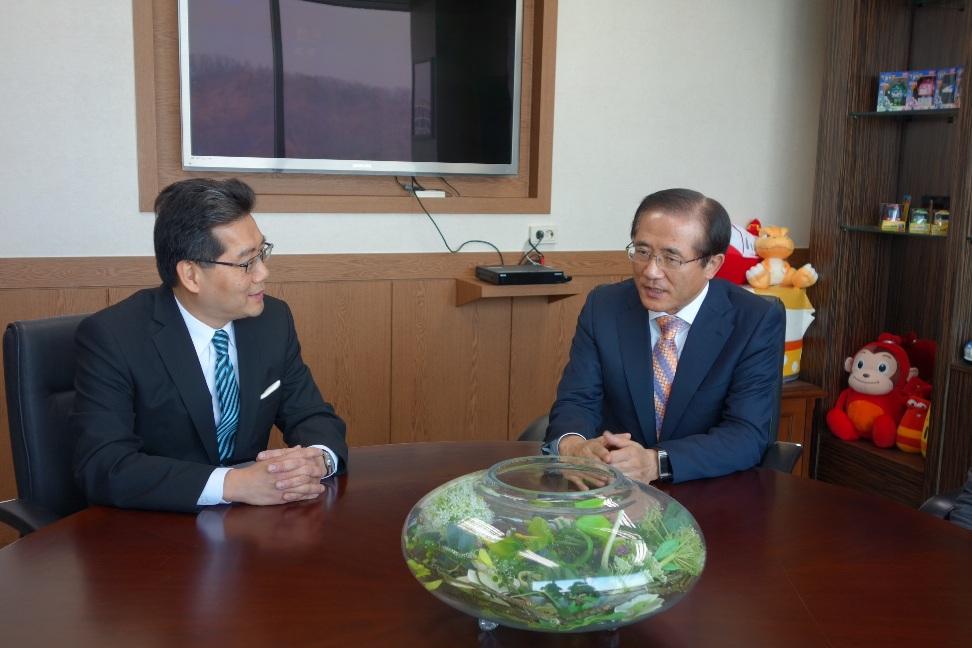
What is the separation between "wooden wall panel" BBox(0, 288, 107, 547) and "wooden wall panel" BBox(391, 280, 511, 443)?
108 cm

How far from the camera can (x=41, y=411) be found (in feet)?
6.56

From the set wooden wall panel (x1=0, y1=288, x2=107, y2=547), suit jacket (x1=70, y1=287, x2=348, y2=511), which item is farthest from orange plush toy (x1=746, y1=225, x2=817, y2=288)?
wooden wall panel (x1=0, y1=288, x2=107, y2=547)

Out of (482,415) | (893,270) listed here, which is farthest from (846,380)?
(482,415)

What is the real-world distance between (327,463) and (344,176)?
6.12ft

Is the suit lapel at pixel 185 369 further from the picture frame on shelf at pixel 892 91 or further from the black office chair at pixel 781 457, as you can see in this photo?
the picture frame on shelf at pixel 892 91

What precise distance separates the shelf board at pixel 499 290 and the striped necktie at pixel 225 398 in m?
1.49

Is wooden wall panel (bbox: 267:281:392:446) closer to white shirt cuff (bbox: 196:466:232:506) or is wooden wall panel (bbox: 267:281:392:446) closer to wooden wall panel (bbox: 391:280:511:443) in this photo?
wooden wall panel (bbox: 391:280:511:443)

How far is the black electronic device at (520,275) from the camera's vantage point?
3525 millimetres

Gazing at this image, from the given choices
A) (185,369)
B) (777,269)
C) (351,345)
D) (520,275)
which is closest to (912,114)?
(777,269)

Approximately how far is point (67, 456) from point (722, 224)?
1599 mm

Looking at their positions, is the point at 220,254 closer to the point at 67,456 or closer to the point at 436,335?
the point at 67,456

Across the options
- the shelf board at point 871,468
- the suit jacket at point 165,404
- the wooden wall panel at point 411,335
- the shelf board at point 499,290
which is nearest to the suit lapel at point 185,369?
the suit jacket at point 165,404

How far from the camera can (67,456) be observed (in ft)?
6.66

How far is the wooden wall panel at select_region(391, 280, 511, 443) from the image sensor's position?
12.0 ft
